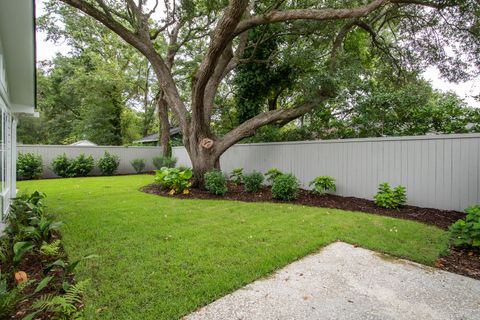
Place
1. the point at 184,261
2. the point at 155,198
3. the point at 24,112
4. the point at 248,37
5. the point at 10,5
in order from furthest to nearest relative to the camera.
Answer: the point at 248,37, the point at 155,198, the point at 24,112, the point at 10,5, the point at 184,261

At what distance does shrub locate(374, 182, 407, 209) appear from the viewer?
5426 millimetres

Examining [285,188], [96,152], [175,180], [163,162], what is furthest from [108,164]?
[285,188]

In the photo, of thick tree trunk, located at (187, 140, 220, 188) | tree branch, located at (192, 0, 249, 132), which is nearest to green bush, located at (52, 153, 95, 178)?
thick tree trunk, located at (187, 140, 220, 188)

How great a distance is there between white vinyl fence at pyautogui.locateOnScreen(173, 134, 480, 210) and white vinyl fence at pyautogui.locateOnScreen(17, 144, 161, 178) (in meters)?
9.45

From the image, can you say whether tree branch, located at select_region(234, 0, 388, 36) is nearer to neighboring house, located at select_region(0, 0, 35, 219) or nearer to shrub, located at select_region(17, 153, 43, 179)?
neighboring house, located at select_region(0, 0, 35, 219)

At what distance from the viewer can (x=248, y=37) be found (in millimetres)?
9695

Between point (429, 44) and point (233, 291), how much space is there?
982 cm

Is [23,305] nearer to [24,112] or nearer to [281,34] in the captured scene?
[24,112]

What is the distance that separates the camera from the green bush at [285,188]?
632cm

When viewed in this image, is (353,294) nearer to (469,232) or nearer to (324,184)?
(469,232)

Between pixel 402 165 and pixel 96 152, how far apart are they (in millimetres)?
13398

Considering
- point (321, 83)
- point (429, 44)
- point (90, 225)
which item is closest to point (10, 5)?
point (90, 225)

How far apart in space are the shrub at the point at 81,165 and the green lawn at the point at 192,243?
6.70 meters

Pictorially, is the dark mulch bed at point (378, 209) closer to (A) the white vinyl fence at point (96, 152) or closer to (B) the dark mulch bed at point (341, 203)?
(B) the dark mulch bed at point (341, 203)
